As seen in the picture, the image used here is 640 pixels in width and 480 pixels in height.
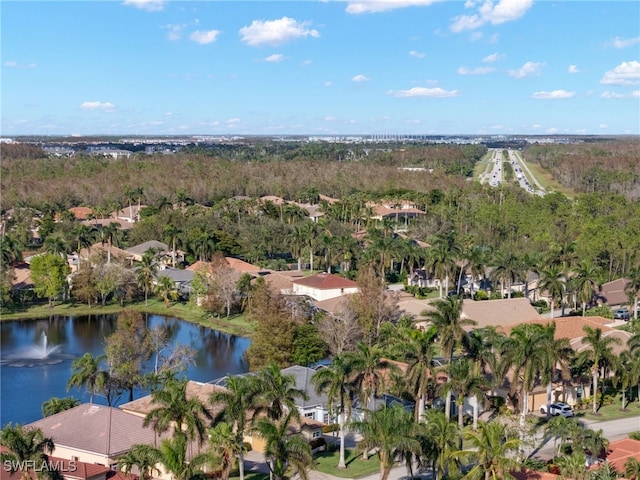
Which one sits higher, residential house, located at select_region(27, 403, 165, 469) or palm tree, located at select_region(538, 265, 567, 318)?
palm tree, located at select_region(538, 265, 567, 318)

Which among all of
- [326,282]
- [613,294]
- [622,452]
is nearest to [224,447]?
[622,452]

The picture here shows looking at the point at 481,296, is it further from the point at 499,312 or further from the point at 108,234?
the point at 108,234

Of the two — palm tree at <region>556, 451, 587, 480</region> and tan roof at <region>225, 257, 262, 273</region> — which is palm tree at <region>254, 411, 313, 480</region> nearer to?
palm tree at <region>556, 451, 587, 480</region>

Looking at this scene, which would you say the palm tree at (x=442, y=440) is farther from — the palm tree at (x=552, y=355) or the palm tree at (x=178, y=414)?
the palm tree at (x=552, y=355)

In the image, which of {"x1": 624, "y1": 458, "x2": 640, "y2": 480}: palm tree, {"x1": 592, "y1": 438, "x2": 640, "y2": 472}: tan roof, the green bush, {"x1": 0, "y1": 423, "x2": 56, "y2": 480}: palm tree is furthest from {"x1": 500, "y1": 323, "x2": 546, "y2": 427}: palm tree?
the green bush

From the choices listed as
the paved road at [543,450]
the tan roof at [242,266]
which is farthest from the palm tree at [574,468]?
the tan roof at [242,266]

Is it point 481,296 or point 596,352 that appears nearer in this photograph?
point 596,352

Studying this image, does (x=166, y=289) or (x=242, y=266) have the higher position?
(x=242, y=266)
